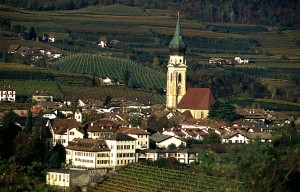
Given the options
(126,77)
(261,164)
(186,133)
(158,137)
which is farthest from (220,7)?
(261,164)

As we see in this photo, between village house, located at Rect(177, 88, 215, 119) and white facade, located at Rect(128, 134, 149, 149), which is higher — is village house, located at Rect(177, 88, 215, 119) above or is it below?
above

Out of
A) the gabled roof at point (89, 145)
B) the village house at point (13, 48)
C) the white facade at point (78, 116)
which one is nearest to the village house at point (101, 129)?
the gabled roof at point (89, 145)

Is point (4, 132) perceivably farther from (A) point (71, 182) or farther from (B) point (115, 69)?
(B) point (115, 69)

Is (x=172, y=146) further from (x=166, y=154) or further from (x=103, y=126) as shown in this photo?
(x=103, y=126)

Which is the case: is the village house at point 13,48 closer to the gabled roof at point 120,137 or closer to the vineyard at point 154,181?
the gabled roof at point 120,137

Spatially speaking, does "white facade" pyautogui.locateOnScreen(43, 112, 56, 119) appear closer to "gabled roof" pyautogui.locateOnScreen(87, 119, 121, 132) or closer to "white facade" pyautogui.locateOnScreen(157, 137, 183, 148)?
"gabled roof" pyautogui.locateOnScreen(87, 119, 121, 132)

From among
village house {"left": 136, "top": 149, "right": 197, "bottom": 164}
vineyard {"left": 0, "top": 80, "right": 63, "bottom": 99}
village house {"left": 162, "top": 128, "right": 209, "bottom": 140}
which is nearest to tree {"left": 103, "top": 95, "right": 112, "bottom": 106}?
vineyard {"left": 0, "top": 80, "right": 63, "bottom": 99}
